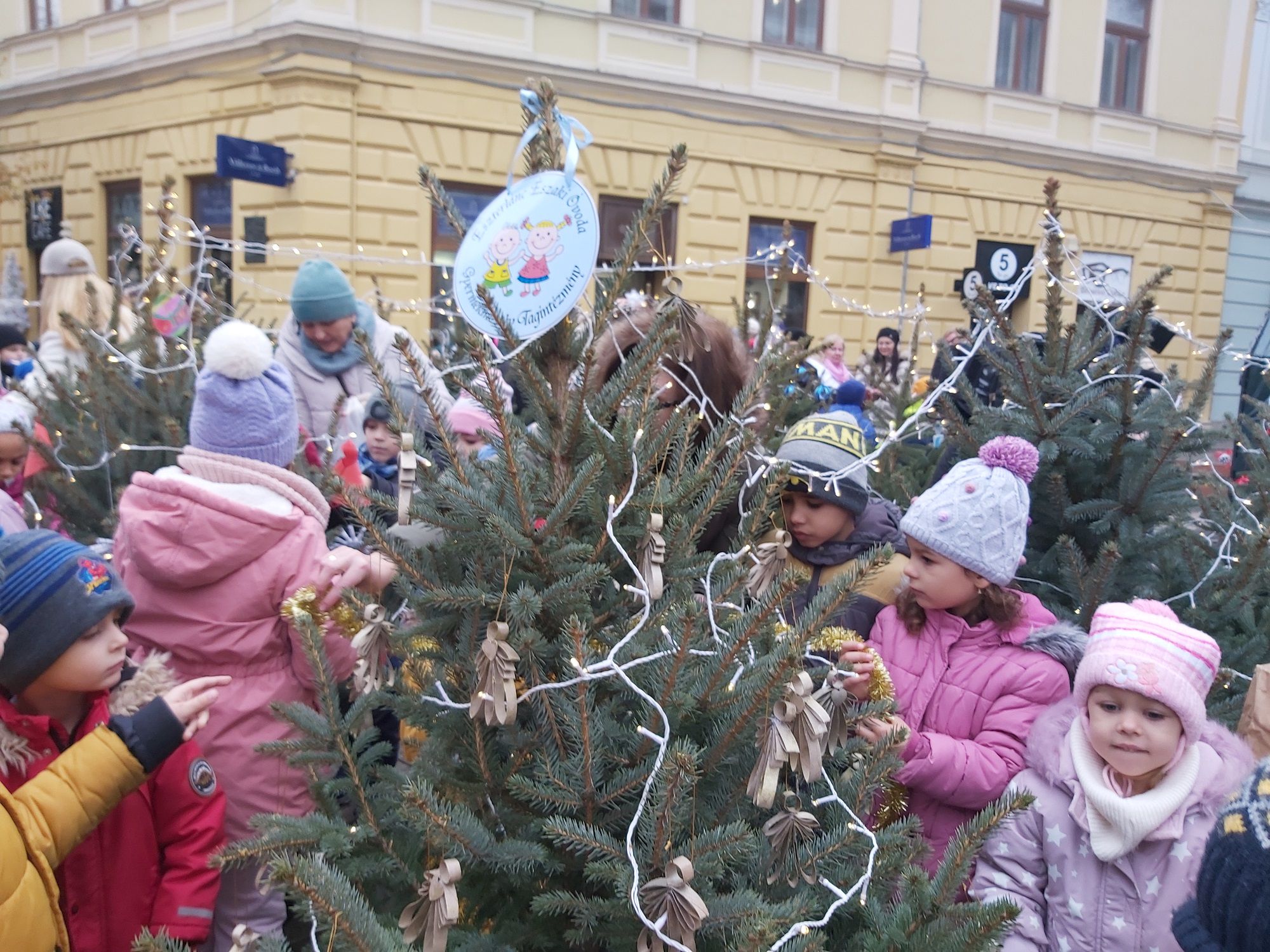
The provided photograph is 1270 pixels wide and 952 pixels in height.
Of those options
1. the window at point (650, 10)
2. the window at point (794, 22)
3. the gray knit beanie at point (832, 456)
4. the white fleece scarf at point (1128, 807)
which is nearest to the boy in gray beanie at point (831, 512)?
the gray knit beanie at point (832, 456)

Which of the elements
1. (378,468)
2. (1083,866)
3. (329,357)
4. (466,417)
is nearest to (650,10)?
(329,357)

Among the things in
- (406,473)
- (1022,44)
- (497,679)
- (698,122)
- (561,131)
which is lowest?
(497,679)

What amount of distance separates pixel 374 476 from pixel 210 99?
8.74 m

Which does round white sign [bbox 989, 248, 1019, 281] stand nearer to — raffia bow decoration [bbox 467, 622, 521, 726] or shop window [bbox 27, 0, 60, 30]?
shop window [bbox 27, 0, 60, 30]

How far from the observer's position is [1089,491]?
2.79 metres

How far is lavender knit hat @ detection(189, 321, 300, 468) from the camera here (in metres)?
2.28

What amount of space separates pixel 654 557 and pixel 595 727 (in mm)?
254

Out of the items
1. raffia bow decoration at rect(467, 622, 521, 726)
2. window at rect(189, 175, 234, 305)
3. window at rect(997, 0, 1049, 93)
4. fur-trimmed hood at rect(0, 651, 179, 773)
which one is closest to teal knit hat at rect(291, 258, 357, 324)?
fur-trimmed hood at rect(0, 651, 179, 773)

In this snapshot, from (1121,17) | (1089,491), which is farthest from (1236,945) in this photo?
(1121,17)

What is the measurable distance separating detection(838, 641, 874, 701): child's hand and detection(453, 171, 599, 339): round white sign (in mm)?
836

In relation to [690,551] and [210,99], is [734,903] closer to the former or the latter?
[690,551]

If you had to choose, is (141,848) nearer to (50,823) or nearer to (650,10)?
(50,823)

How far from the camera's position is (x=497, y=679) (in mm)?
1306

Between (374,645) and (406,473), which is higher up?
(406,473)
